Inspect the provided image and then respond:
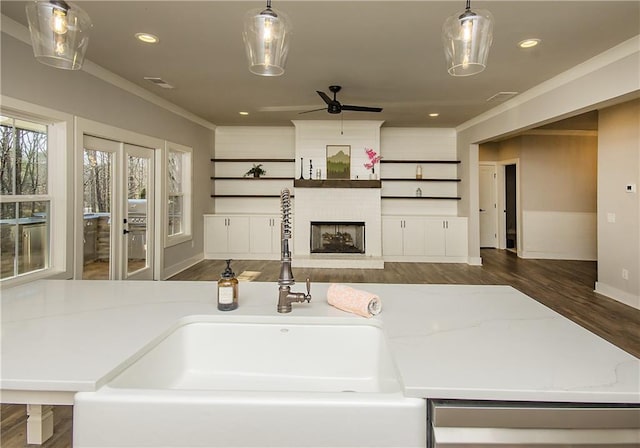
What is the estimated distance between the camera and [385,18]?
288 cm

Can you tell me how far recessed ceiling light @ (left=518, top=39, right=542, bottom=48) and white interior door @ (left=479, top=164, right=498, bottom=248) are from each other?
19.0ft

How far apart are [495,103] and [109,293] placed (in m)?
5.59

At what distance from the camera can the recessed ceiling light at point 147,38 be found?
10.5 feet

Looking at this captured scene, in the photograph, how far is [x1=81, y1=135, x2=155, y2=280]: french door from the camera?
3.96 metres

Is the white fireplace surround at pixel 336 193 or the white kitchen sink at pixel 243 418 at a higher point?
the white fireplace surround at pixel 336 193

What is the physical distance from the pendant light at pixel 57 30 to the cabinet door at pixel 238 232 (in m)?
5.99

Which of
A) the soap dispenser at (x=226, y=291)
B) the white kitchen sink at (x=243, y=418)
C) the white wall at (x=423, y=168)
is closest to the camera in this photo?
the white kitchen sink at (x=243, y=418)

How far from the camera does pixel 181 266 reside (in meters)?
6.26

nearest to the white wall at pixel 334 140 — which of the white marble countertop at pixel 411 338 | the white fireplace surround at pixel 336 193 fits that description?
the white fireplace surround at pixel 336 193

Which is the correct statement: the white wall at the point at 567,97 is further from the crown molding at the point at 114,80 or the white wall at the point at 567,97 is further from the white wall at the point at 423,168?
the crown molding at the point at 114,80

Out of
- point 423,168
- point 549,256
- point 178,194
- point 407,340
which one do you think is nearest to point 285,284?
point 407,340

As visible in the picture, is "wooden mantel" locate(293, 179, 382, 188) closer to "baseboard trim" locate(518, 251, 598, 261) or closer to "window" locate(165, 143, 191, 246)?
"window" locate(165, 143, 191, 246)

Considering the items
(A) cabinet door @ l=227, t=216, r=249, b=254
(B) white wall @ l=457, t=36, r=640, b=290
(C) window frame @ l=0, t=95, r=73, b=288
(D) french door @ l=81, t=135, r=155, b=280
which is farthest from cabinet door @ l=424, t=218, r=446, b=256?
(C) window frame @ l=0, t=95, r=73, b=288

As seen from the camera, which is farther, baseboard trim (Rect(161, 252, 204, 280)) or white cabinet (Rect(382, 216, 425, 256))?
white cabinet (Rect(382, 216, 425, 256))
